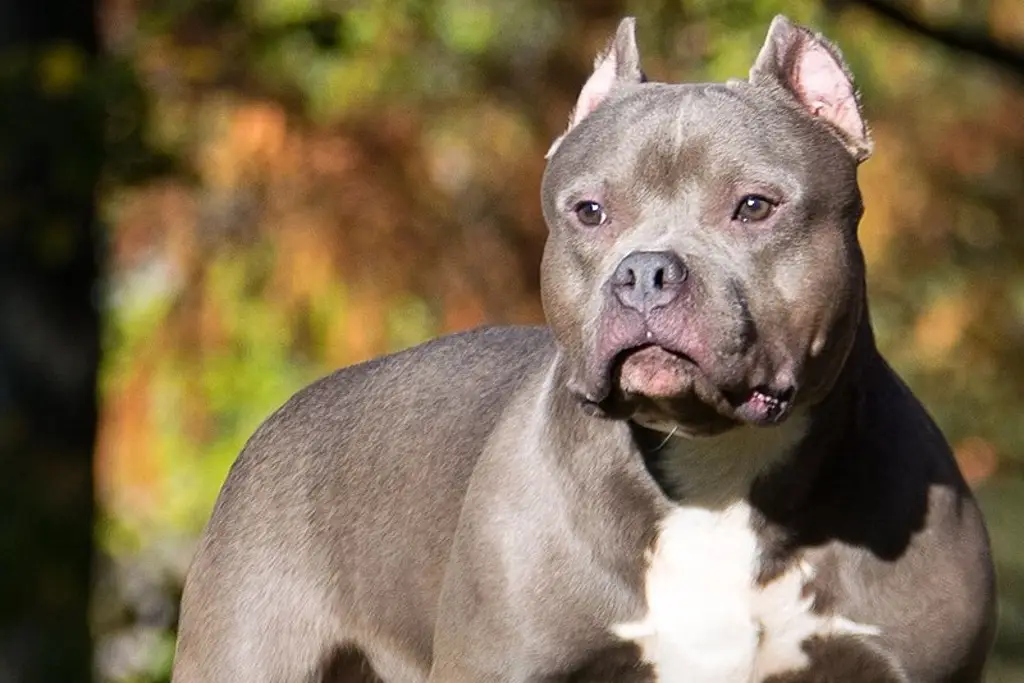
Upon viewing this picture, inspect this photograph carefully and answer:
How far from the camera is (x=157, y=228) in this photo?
1298 cm

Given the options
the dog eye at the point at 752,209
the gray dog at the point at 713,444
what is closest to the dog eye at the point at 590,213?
the gray dog at the point at 713,444

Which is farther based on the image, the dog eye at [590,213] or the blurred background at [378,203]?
the blurred background at [378,203]

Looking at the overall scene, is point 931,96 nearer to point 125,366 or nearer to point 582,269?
point 125,366

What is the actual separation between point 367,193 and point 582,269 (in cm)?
710

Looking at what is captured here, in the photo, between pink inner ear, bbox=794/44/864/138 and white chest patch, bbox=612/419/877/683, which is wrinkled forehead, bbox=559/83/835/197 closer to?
pink inner ear, bbox=794/44/864/138

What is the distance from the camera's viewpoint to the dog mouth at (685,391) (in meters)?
4.69

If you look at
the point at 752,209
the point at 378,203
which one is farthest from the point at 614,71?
the point at 378,203

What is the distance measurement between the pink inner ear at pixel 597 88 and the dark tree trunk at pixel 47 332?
272 centimetres

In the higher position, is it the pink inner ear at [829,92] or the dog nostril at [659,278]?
the pink inner ear at [829,92]

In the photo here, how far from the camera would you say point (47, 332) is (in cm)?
1050

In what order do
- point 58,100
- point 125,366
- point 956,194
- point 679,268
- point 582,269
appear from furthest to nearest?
point 125,366
point 956,194
point 58,100
point 582,269
point 679,268

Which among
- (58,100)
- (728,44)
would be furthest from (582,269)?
(728,44)

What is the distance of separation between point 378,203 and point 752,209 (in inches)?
290

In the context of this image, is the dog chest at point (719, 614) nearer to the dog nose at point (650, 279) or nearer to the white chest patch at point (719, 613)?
the white chest patch at point (719, 613)
